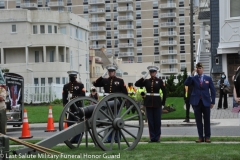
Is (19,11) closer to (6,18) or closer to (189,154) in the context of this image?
(6,18)

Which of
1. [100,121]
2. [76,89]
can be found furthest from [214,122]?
[100,121]

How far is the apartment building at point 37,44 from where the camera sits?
2170 inches

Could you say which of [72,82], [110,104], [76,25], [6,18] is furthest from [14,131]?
[76,25]

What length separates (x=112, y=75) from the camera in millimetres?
12609

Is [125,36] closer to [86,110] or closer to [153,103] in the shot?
[153,103]

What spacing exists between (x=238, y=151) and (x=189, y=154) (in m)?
1.07

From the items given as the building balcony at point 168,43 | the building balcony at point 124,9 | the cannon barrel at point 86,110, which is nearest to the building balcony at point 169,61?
the building balcony at point 168,43

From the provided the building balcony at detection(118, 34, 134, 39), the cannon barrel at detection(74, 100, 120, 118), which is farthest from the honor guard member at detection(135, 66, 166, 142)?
the building balcony at detection(118, 34, 134, 39)

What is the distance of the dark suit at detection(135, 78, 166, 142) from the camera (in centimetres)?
1320

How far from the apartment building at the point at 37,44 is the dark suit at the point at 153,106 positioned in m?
43.2

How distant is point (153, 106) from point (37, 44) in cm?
4373

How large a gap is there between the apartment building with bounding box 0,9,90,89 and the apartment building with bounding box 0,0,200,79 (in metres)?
57.4

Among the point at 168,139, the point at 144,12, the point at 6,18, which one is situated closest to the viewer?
the point at 168,139

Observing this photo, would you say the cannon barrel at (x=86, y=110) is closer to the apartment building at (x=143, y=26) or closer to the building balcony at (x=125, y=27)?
the apartment building at (x=143, y=26)
